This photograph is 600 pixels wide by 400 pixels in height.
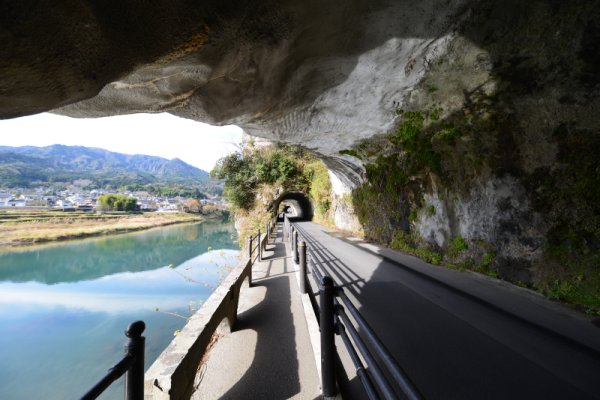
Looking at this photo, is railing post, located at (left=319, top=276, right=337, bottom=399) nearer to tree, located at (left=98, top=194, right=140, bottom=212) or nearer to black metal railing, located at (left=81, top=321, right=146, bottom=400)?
black metal railing, located at (left=81, top=321, right=146, bottom=400)

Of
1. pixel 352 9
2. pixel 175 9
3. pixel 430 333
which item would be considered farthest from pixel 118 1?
pixel 430 333

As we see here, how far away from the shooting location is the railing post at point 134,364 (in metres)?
1.41

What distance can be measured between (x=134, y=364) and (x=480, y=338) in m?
3.60

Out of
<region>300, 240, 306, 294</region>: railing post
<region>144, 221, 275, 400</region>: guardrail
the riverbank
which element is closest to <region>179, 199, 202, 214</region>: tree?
the riverbank

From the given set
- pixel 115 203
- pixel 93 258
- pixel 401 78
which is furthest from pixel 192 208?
pixel 401 78

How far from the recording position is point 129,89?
3621 millimetres

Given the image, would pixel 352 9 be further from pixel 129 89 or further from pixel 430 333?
pixel 430 333

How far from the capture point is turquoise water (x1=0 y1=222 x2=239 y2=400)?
994cm

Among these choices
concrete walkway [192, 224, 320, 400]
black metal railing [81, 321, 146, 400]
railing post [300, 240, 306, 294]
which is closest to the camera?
A: black metal railing [81, 321, 146, 400]

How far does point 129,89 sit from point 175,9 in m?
1.83

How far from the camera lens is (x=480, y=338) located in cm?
325

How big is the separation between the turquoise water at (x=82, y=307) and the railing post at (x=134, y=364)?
34cm

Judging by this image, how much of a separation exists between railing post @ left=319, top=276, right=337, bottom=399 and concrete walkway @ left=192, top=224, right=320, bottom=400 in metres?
0.41

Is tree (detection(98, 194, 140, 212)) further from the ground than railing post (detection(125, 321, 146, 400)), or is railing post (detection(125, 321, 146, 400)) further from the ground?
tree (detection(98, 194, 140, 212))
